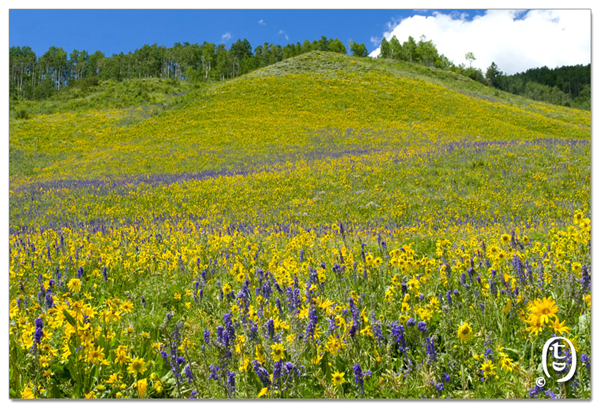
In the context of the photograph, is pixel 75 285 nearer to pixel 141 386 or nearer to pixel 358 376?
pixel 141 386

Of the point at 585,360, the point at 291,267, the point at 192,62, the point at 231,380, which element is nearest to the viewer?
the point at 231,380

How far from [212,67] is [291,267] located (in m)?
42.7

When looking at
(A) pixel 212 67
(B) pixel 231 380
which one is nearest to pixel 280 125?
(A) pixel 212 67

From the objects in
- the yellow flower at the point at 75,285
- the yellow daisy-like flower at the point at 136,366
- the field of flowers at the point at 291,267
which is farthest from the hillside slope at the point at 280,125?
the yellow daisy-like flower at the point at 136,366

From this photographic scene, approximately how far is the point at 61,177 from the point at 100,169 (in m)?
2.46

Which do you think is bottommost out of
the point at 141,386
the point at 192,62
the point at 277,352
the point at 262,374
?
the point at 141,386

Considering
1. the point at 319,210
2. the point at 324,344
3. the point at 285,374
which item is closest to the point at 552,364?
the point at 324,344

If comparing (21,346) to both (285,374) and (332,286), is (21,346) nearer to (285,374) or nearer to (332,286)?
(285,374)

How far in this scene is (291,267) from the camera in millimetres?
4188

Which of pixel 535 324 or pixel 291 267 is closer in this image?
pixel 535 324

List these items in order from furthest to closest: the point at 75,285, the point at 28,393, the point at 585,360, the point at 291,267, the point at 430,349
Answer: the point at 291,267, the point at 75,285, the point at 585,360, the point at 28,393, the point at 430,349

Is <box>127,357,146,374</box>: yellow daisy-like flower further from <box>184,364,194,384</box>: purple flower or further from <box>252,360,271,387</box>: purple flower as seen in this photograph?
<box>252,360,271,387</box>: purple flower

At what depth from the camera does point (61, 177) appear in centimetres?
1443

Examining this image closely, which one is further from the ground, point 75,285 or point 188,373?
point 75,285
